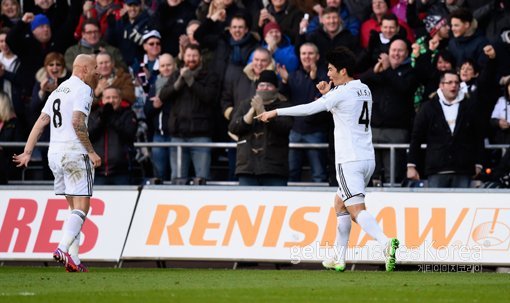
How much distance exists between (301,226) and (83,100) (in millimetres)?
3822

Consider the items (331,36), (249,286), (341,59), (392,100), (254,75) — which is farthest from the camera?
(331,36)

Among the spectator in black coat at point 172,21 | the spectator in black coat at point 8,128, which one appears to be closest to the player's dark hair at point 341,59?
the spectator in black coat at point 172,21

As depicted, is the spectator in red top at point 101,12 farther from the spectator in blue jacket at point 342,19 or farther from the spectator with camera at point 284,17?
the spectator in blue jacket at point 342,19

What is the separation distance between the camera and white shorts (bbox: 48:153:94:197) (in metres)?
16.2

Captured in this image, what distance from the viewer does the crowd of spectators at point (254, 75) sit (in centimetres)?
1902

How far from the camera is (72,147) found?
53.0ft

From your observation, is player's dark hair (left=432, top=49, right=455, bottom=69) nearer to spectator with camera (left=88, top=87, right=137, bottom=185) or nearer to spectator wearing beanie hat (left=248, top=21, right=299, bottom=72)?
spectator wearing beanie hat (left=248, top=21, right=299, bottom=72)

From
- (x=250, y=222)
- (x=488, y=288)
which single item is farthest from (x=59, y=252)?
(x=488, y=288)

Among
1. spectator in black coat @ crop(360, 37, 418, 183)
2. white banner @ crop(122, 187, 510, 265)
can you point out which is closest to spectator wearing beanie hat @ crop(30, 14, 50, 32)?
white banner @ crop(122, 187, 510, 265)

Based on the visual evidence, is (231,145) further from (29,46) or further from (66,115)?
(29,46)

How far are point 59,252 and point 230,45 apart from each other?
647cm

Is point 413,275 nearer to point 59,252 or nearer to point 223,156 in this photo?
point 59,252

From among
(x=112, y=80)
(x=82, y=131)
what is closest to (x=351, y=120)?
(x=82, y=131)

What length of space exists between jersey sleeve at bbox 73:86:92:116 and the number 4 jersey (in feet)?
9.92
